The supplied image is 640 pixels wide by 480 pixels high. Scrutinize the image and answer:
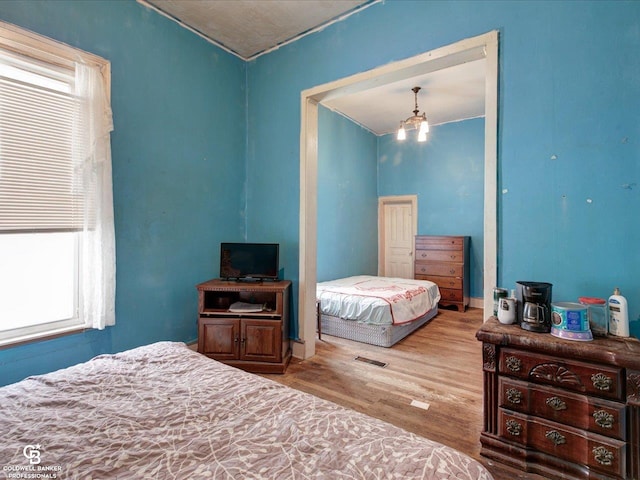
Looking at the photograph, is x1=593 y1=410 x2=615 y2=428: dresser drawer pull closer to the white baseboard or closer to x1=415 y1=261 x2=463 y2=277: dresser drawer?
x1=415 y1=261 x2=463 y2=277: dresser drawer

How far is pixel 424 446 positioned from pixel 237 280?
2.39m

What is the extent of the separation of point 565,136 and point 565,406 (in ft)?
4.93

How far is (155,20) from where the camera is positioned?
2.72 m

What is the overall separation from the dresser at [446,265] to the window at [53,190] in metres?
4.67

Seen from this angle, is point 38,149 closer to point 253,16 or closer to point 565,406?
point 253,16

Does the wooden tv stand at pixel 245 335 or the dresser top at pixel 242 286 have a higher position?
the dresser top at pixel 242 286

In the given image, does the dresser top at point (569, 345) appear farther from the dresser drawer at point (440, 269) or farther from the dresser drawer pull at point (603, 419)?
the dresser drawer at point (440, 269)

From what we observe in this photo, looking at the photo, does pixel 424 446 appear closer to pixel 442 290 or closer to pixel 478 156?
pixel 442 290

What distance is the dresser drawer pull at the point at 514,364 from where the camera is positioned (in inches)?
66.1

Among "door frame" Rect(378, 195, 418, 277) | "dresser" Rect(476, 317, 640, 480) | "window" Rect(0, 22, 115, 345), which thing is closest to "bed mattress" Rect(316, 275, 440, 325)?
"door frame" Rect(378, 195, 418, 277)

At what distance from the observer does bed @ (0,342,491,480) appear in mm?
842

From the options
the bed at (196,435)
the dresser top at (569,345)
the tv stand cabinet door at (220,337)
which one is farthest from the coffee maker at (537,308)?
the tv stand cabinet door at (220,337)

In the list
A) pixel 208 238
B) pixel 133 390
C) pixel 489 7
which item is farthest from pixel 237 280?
pixel 489 7
